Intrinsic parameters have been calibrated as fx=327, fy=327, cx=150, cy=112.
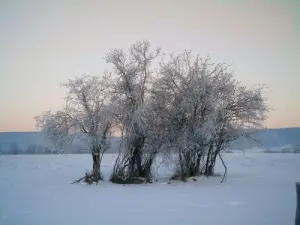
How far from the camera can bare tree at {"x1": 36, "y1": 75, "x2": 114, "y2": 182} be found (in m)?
24.0

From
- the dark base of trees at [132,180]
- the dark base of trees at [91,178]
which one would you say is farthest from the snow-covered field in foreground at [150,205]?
→ the dark base of trees at [132,180]

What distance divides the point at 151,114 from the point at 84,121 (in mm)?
5039

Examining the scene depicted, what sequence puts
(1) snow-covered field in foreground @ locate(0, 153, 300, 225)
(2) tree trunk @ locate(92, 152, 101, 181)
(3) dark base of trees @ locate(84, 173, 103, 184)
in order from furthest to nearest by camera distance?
(2) tree trunk @ locate(92, 152, 101, 181) → (3) dark base of trees @ locate(84, 173, 103, 184) → (1) snow-covered field in foreground @ locate(0, 153, 300, 225)

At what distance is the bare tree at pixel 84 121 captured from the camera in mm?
24047

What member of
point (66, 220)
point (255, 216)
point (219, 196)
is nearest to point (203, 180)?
point (219, 196)

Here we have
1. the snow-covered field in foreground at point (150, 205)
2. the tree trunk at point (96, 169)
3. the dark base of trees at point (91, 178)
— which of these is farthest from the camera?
the tree trunk at point (96, 169)

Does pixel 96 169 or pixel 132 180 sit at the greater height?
pixel 96 169

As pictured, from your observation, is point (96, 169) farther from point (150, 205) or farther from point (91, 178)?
point (150, 205)

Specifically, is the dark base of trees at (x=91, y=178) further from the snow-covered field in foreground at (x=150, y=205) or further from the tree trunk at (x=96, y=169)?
the snow-covered field in foreground at (x=150, y=205)

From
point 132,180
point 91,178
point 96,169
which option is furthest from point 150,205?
point 96,169

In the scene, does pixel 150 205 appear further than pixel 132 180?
No

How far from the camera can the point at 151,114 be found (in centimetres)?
2342

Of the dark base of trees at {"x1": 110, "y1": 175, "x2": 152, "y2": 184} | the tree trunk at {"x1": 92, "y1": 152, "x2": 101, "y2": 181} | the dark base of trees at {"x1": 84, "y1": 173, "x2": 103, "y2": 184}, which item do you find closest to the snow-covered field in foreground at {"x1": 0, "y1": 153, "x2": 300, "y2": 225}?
the dark base of trees at {"x1": 84, "y1": 173, "x2": 103, "y2": 184}

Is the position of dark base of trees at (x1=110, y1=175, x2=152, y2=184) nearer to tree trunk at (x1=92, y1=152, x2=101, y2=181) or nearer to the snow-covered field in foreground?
tree trunk at (x1=92, y1=152, x2=101, y2=181)
